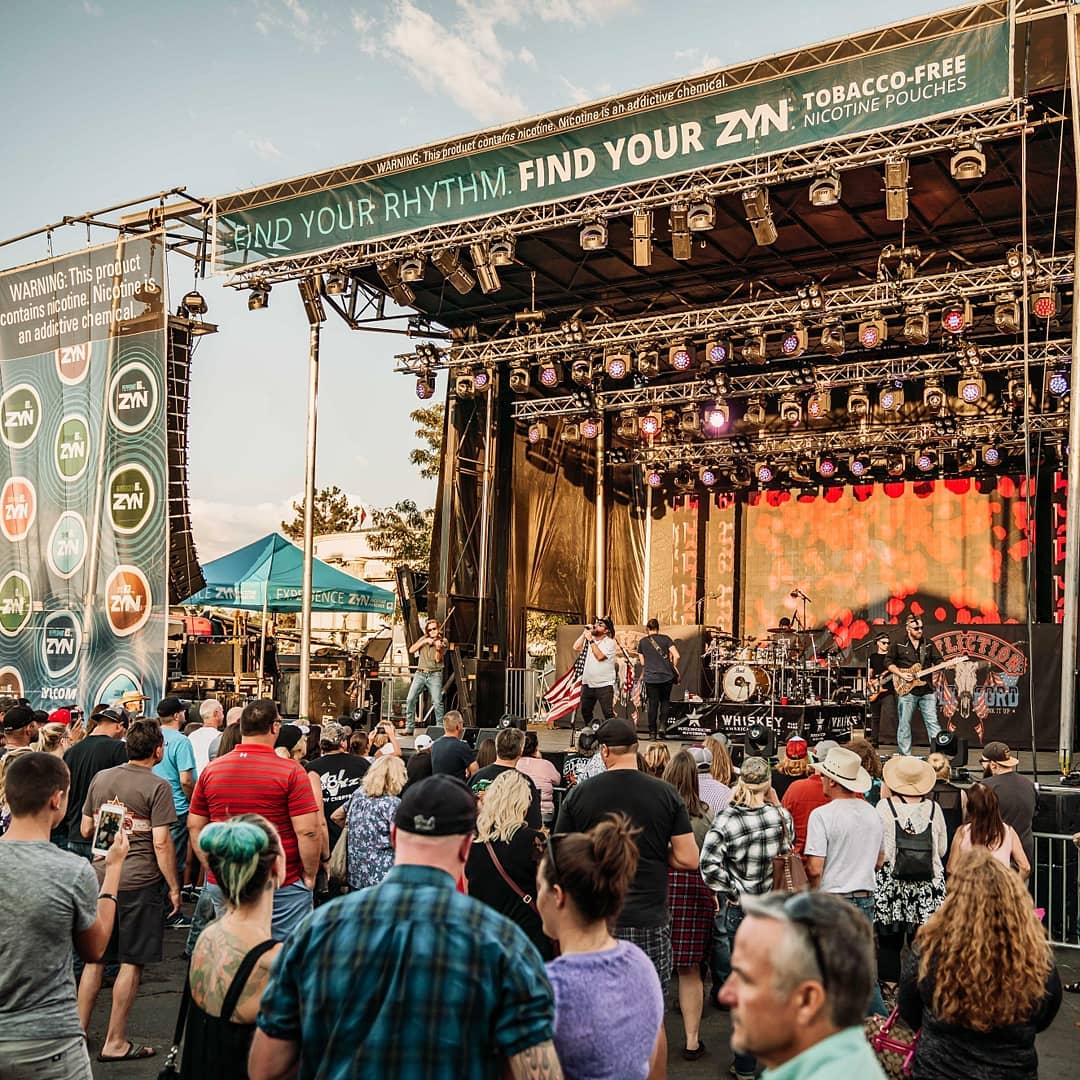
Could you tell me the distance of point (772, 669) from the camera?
18719 mm

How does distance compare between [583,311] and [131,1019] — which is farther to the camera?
[583,311]

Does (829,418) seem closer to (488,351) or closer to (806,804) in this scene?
(488,351)

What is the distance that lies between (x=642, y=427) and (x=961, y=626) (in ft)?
20.6

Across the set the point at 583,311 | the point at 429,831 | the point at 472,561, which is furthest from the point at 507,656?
the point at 429,831

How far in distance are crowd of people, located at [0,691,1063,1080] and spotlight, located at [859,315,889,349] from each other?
918 cm

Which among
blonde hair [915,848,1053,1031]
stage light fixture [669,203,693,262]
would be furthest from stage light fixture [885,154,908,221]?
blonde hair [915,848,1053,1031]

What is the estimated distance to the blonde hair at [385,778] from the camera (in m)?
5.42

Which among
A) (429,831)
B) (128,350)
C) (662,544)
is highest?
(128,350)

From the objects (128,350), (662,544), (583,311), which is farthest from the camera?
(662,544)

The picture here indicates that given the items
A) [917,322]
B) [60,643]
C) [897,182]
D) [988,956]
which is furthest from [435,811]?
[917,322]

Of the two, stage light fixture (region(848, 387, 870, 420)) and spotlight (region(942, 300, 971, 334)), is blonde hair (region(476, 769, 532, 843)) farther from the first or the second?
stage light fixture (region(848, 387, 870, 420))

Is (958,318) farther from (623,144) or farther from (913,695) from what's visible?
(623,144)

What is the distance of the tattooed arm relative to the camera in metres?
2.13

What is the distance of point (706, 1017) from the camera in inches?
239
